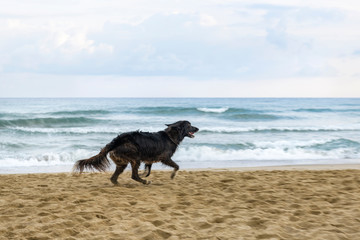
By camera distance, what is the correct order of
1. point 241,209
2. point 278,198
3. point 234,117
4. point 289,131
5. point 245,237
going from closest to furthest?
point 245,237 → point 241,209 → point 278,198 → point 289,131 → point 234,117

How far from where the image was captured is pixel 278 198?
6.62 meters

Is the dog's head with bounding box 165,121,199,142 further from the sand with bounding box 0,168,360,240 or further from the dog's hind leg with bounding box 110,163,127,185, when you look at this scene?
the dog's hind leg with bounding box 110,163,127,185

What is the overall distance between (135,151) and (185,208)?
79.7 inches

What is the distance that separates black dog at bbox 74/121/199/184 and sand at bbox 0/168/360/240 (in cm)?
41

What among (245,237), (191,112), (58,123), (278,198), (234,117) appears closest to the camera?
(245,237)

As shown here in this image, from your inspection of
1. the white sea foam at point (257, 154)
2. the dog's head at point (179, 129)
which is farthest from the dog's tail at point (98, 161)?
the white sea foam at point (257, 154)

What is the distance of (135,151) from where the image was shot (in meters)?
7.70

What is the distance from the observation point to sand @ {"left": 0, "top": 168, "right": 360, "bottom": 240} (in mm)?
4871

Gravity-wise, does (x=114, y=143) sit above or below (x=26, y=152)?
above

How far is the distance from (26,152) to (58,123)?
11796 mm

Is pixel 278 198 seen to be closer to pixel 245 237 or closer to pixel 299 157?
pixel 245 237

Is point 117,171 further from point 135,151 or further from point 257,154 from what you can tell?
point 257,154

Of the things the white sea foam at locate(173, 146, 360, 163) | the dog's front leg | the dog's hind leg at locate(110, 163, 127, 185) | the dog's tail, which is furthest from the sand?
the white sea foam at locate(173, 146, 360, 163)

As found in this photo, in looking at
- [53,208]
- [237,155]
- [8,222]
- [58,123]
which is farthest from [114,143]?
[58,123]
